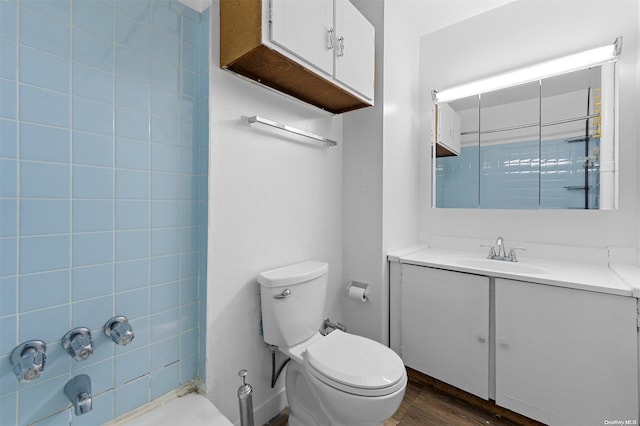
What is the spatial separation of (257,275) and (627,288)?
160 centimetres

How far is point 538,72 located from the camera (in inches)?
68.7

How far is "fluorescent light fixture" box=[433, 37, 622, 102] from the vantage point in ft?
5.14

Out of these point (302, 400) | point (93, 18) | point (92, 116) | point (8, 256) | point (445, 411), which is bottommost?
point (445, 411)

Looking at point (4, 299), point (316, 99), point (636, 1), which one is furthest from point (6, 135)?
point (636, 1)

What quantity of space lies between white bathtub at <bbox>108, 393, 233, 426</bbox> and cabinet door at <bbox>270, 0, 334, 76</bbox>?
1.44m

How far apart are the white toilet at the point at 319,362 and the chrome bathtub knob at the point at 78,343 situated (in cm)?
63

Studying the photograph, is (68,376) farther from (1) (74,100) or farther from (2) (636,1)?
(2) (636,1)

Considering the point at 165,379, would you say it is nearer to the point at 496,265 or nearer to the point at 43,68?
the point at 43,68

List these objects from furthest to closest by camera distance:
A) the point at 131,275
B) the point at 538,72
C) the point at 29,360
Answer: the point at 538,72 → the point at 131,275 → the point at 29,360

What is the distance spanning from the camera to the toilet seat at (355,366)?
1054 mm

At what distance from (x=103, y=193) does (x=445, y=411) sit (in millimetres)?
1907

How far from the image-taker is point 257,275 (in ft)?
4.50

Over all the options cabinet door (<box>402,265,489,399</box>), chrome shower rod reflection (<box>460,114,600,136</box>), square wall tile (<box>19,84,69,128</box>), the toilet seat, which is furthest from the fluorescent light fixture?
square wall tile (<box>19,84,69,128</box>)

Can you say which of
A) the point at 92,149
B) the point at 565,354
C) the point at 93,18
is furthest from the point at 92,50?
the point at 565,354
